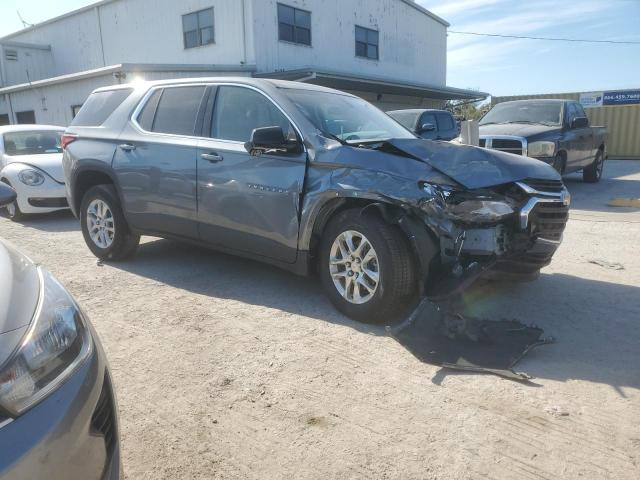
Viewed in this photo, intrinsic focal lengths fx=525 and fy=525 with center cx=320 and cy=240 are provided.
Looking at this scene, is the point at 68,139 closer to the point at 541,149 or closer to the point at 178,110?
the point at 178,110

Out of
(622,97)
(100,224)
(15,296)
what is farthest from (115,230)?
(622,97)

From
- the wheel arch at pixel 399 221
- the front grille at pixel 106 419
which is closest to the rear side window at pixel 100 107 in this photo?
the wheel arch at pixel 399 221

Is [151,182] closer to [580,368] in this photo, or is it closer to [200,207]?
[200,207]

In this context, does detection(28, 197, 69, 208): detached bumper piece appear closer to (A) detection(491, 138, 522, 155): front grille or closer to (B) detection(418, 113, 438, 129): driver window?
(B) detection(418, 113, 438, 129): driver window

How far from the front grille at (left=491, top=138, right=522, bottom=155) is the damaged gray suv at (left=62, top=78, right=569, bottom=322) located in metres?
5.24

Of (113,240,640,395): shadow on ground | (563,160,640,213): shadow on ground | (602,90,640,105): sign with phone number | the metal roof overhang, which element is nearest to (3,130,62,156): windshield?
(113,240,640,395): shadow on ground

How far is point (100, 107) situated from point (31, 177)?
3.51 metres

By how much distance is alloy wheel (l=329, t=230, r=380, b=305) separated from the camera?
3.77 metres

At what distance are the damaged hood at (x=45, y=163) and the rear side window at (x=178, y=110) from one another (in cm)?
416

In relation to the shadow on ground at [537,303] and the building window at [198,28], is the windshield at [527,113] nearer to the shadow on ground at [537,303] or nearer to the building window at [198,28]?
the shadow on ground at [537,303]

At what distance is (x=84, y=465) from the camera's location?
1634 millimetres

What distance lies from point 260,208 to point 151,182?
1.40 metres

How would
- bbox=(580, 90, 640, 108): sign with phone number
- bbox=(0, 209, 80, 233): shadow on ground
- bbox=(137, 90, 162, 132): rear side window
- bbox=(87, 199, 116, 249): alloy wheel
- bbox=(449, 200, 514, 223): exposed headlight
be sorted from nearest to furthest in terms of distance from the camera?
bbox=(449, 200, 514, 223): exposed headlight → bbox=(137, 90, 162, 132): rear side window → bbox=(87, 199, 116, 249): alloy wheel → bbox=(0, 209, 80, 233): shadow on ground → bbox=(580, 90, 640, 108): sign with phone number

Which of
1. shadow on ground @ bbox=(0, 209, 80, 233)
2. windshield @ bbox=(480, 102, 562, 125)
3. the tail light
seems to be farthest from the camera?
windshield @ bbox=(480, 102, 562, 125)
